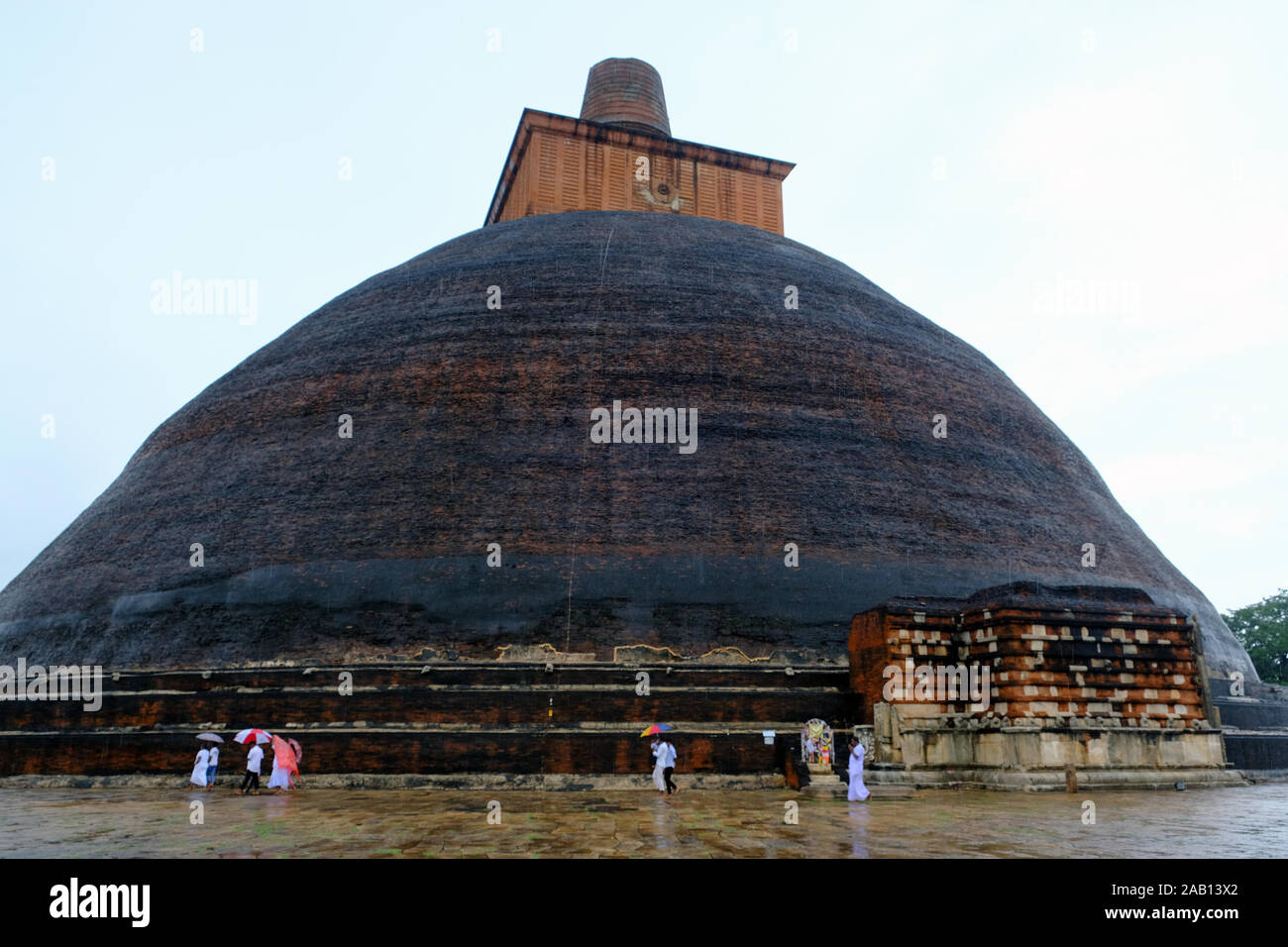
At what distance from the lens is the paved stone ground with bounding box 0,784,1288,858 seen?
21.6ft

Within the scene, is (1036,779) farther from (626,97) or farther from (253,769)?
(626,97)

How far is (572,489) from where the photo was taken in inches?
596

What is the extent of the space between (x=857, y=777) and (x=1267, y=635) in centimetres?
2922

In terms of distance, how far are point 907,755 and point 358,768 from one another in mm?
7153

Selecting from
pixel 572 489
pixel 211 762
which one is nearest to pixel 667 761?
pixel 572 489

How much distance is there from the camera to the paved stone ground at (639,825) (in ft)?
21.6

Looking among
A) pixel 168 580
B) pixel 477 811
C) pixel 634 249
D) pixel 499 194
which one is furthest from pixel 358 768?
pixel 499 194

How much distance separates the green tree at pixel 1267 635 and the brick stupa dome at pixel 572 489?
54.5 feet

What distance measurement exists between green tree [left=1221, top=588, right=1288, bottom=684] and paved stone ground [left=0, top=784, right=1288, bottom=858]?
980 inches

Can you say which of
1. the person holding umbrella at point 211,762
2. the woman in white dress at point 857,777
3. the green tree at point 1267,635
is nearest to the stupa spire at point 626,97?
the person holding umbrella at point 211,762

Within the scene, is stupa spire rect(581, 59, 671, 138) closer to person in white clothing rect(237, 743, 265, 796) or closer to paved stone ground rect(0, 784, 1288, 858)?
person in white clothing rect(237, 743, 265, 796)

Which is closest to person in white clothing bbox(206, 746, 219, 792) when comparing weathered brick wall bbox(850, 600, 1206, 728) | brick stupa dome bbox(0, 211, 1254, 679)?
brick stupa dome bbox(0, 211, 1254, 679)

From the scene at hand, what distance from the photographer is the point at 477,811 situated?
9.27 metres

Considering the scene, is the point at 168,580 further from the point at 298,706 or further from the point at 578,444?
the point at 578,444
